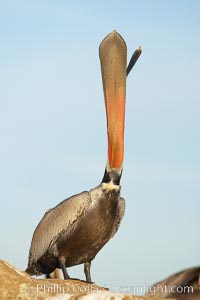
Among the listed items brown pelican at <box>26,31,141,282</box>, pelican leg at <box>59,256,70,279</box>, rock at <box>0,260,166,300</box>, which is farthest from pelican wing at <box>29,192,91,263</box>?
rock at <box>0,260,166,300</box>

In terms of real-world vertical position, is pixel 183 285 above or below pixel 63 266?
below

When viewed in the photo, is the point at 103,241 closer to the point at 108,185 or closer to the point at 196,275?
the point at 108,185

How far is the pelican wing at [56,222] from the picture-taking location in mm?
12258

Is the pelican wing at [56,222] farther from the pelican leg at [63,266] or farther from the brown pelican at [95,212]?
the pelican leg at [63,266]

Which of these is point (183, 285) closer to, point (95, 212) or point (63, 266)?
point (95, 212)

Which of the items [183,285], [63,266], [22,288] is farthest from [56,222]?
[183,285]

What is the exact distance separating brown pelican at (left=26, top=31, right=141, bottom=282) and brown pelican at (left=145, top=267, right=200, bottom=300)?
7205 mm

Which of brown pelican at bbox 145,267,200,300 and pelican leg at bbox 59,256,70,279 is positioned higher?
pelican leg at bbox 59,256,70,279

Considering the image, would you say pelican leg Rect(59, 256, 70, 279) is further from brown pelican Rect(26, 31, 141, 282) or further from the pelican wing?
the pelican wing

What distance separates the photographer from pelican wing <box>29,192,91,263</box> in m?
12.3

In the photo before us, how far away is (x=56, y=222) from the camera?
41.9ft

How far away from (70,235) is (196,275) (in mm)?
7648

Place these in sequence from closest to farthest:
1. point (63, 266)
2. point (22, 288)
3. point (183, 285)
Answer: point (183, 285), point (22, 288), point (63, 266)

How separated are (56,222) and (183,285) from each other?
824cm
